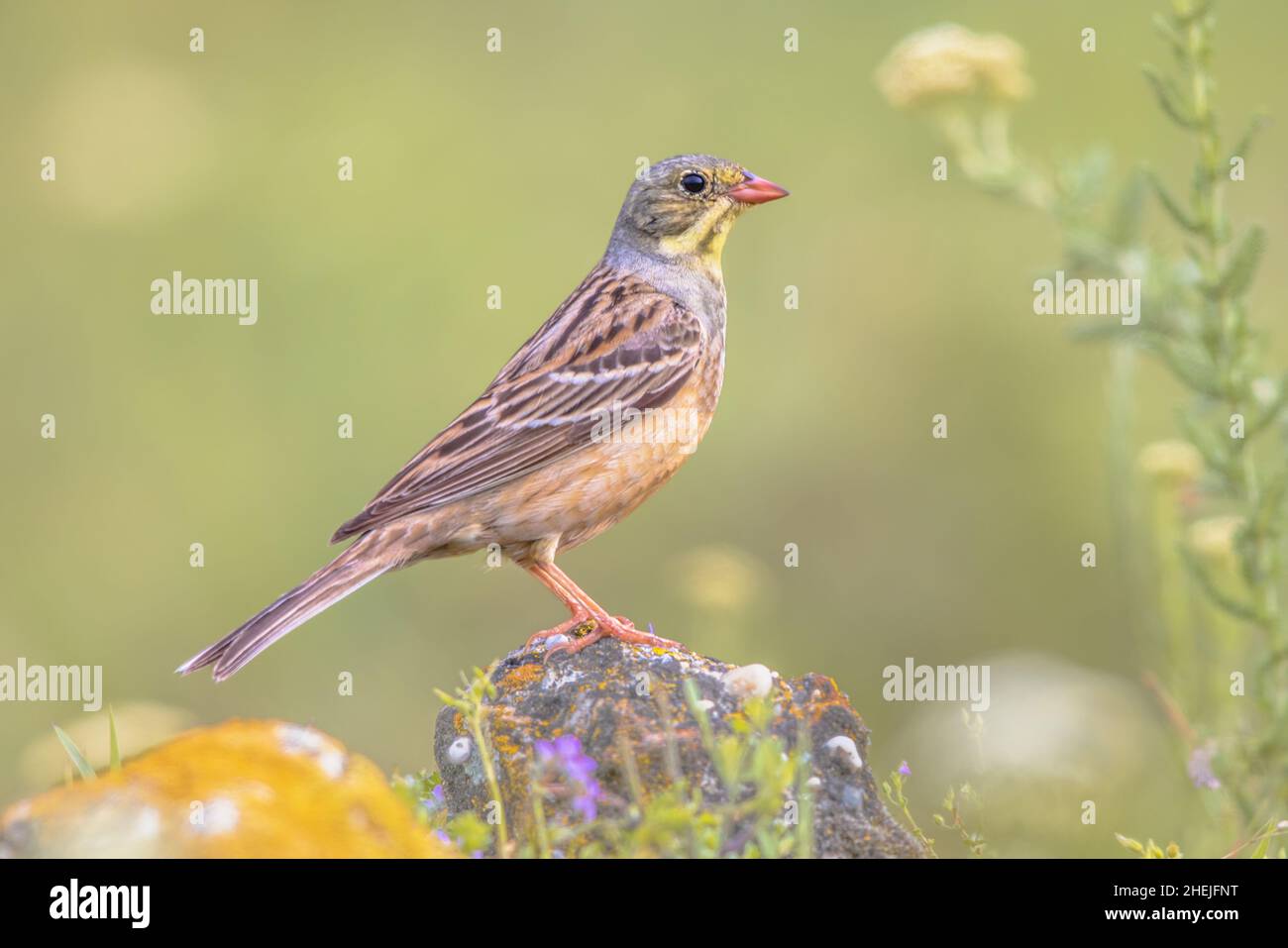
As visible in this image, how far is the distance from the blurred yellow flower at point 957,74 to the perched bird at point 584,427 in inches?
29.7

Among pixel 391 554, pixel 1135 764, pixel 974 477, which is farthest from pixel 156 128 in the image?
pixel 1135 764

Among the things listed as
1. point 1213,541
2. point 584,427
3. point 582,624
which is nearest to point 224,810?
point 582,624

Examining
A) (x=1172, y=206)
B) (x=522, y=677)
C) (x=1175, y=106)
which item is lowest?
(x=522, y=677)

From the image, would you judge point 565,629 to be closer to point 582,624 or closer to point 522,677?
point 582,624

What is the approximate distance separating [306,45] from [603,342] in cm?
878

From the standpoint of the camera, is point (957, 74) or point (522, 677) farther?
point (957, 74)

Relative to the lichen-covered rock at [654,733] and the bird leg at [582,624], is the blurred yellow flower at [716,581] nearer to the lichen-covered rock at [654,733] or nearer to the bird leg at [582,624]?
the bird leg at [582,624]

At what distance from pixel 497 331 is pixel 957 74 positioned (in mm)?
6073

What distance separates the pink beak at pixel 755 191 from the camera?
7457 mm

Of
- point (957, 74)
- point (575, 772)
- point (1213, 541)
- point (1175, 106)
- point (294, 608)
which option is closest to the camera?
point (575, 772)

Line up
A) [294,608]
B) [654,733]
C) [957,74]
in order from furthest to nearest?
[957,74], [294,608], [654,733]

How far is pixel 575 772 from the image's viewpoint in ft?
13.5

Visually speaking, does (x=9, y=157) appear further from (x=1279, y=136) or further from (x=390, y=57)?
(x=1279, y=136)

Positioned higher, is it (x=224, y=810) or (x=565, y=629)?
(x=565, y=629)
